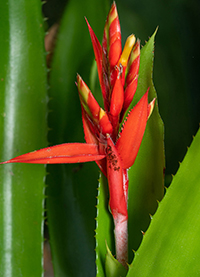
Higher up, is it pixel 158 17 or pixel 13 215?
pixel 158 17

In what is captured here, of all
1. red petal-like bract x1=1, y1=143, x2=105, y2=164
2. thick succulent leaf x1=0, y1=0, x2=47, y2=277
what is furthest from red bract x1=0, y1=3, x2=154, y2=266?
thick succulent leaf x1=0, y1=0, x2=47, y2=277

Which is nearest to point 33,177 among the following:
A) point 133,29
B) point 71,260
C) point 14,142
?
point 14,142

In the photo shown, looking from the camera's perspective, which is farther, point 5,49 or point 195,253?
point 5,49

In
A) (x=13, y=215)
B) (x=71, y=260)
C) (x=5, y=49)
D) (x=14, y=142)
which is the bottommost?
(x=71, y=260)

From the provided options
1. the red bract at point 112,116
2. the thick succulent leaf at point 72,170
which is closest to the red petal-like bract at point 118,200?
the red bract at point 112,116

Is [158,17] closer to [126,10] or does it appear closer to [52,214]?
[126,10]

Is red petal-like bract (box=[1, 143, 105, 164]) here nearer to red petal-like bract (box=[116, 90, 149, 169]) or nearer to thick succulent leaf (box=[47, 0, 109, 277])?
red petal-like bract (box=[116, 90, 149, 169])

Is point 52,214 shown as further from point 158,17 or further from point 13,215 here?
point 158,17
